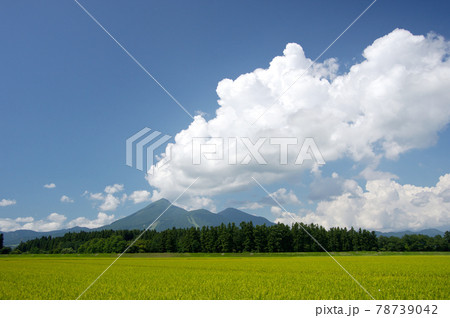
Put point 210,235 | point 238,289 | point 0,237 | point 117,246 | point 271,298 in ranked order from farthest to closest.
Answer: point 117,246 < point 210,235 < point 0,237 < point 238,289 < point 271,298

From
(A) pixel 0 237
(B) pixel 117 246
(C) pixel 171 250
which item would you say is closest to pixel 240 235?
(C) pixel 171 250

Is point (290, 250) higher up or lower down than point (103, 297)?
lower down

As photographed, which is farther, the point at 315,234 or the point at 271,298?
the point at 315,234

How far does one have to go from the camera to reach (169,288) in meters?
16.5

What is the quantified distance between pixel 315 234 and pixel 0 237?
122 metres

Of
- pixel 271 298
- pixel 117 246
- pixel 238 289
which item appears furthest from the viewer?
pixel 117 246

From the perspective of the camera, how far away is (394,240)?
150750 millimetres

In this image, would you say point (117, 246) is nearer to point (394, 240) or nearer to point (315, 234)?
point (315, 234)

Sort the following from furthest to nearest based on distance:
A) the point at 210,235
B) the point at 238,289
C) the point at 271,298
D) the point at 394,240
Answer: the point at 394,240, the point at 210,235, the point at 238,289, the point at 271,298

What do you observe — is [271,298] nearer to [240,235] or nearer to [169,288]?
[169,288]

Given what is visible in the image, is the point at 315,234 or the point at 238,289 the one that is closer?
the point at 238,289
